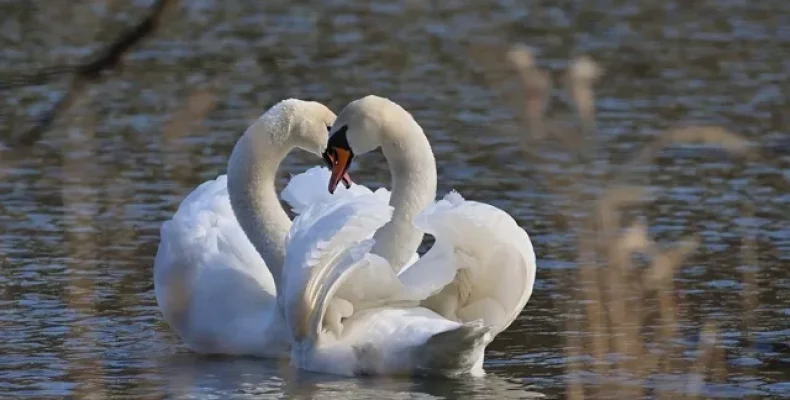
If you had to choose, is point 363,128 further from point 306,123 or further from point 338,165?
point 306,123

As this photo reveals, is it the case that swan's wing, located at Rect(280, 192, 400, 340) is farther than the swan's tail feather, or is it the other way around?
swan's wing, located at Rect(280, 192, 400, 340)

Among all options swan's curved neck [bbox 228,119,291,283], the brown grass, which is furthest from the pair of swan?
the brown grass

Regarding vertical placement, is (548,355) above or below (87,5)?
below

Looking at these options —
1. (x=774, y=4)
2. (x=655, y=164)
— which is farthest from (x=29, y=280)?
(x=774, y=4)

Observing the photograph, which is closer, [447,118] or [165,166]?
[165,166]

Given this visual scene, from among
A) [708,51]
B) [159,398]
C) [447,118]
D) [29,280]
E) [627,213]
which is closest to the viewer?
[159,398]

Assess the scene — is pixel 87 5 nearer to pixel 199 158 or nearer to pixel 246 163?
pixel 199 158

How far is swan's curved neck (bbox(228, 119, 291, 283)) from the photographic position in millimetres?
8133

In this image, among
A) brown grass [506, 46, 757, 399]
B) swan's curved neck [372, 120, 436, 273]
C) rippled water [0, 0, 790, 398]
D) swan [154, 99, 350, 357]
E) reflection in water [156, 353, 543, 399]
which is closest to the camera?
brown grass [506, 46, 757, 399]

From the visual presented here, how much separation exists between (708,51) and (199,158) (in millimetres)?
7056

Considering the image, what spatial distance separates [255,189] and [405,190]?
0.74 m

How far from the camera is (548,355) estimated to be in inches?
307

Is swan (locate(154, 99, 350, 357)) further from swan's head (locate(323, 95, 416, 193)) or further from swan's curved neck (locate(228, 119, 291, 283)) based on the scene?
swan's head (locate(323, 95, 416, 193))

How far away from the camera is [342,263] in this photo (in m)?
7.10
